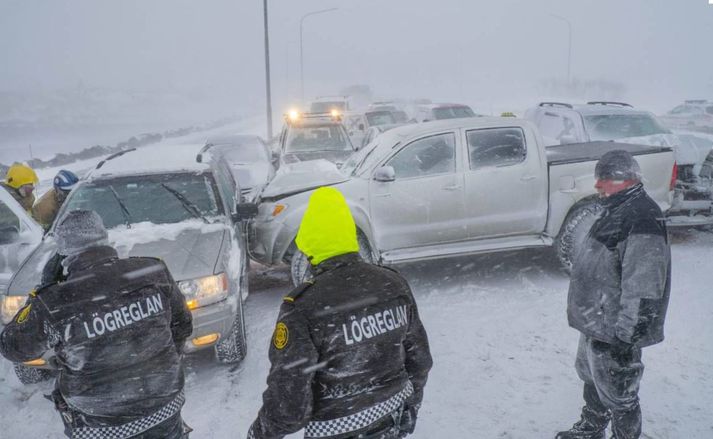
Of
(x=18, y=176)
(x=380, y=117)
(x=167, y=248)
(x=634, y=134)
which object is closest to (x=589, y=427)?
(x=167, y=248)

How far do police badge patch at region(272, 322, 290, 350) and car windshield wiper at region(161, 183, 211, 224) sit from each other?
10.8ft

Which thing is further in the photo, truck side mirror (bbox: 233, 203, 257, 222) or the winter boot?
truck side mirror (bbox: 233, 203, 257, 222)

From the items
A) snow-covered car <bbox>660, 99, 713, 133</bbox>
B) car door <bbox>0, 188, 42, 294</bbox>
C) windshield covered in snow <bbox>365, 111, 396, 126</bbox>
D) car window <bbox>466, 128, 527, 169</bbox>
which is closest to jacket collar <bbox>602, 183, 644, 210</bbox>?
car window <bbox>466, 128, 527, 169</bbox>

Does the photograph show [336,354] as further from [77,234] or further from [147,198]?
[147,198]

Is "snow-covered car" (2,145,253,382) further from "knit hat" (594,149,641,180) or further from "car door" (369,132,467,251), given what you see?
"knit hat" (594,149,641,180)

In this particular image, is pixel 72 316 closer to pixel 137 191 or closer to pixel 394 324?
pixel 394 324

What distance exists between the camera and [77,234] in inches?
98.5

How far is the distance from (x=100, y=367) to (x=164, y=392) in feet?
1.07

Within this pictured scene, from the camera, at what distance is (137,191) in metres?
5.47

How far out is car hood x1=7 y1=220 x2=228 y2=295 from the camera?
4281 millimetres

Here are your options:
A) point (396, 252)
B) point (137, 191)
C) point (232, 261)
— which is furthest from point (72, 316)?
point (396, 252)

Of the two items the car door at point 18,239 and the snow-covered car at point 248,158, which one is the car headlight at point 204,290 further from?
the snow-covered car at point 248,158

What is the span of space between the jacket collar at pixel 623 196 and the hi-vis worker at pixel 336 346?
4.92 ft

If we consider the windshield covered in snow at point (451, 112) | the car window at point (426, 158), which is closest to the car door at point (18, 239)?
the car window at point (426, 158)
